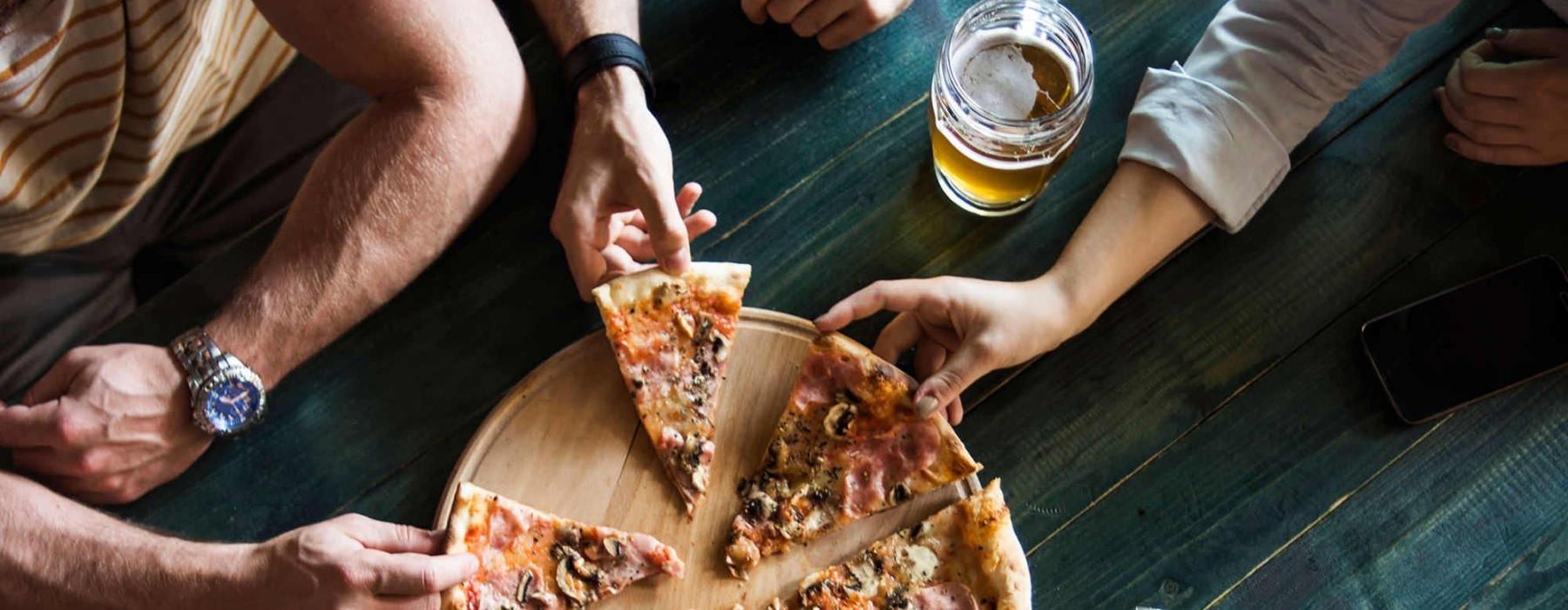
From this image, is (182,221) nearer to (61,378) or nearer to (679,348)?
(61,378)

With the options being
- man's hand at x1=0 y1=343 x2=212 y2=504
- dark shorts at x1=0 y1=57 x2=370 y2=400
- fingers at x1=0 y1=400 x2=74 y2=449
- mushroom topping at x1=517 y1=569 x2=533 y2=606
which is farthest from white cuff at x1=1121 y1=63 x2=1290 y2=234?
fingers at x1=0 y1=400 x2=74 y2=449

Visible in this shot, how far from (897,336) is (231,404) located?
85 centimetres

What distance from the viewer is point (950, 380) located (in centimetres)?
151

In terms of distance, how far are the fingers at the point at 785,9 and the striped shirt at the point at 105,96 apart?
2.26 feet

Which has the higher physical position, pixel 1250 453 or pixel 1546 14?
pixel 1546 14

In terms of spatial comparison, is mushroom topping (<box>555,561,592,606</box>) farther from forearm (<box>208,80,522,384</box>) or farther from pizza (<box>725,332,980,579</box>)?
forearm (<box>208,80,522,384</box>)

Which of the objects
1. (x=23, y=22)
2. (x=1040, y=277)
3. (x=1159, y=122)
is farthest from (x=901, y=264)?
(x=23, y=22)

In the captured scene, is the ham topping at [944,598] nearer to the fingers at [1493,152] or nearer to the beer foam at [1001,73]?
the beer foam at [1001,73]

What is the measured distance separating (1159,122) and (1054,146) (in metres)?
0.19

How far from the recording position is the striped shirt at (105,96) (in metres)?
1.43

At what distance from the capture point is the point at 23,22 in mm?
1391

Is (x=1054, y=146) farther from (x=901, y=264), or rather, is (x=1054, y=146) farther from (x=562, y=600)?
(x=562, y=600)

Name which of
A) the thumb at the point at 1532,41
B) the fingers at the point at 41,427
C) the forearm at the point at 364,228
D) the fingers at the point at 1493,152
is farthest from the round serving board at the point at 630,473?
the thumb at the point at 1532,41

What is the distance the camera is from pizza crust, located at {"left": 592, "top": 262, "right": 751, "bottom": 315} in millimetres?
1562
